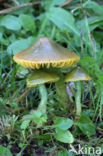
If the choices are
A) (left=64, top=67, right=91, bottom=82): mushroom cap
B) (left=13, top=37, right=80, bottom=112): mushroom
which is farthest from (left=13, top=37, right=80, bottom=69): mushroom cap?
(left=64, top=67, right=91, bottom=82): mushroom cap

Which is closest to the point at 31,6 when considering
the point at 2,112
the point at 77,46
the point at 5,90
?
the point at 77,46

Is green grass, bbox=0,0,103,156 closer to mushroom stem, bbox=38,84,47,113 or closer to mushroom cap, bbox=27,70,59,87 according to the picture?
mushroom stem, bbox=38,84,47,113

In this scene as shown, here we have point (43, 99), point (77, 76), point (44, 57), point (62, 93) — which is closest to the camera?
point (44, 57)

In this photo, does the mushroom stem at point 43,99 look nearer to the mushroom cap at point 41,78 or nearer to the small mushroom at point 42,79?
the small mushroom at point 42,79

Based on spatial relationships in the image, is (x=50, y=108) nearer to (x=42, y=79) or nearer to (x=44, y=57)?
(x=42, y=79)

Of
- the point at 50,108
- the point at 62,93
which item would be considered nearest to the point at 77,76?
the point at 62,93

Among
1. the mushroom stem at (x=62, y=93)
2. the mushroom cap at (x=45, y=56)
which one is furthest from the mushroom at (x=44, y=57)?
the mushroom stem at (x=62, y=93)

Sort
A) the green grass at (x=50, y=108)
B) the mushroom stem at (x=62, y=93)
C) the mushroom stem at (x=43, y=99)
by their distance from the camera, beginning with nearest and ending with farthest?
the green grass at (x=50, y=108)
the mushroom stem at (x=43, y=99)
the mushroom stem at (x=62, y=93)

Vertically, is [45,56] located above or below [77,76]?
above
